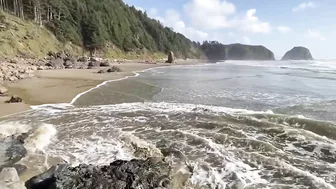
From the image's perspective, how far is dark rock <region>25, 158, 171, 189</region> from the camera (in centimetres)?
445

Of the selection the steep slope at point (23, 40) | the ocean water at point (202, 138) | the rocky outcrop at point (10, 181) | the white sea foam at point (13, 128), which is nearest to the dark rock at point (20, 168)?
the ocean water at point (202, 138)

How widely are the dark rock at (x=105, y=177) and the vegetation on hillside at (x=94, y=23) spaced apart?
52.2m

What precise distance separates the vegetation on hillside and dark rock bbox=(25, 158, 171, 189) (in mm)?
52236

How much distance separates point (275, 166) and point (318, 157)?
1.47 m

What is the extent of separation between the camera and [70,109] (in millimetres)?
12109

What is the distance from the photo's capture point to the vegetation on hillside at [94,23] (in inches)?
2074

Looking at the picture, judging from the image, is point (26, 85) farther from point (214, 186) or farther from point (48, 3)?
point (48, 3)

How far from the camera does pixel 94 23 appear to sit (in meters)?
68.2

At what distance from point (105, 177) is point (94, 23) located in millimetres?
68844

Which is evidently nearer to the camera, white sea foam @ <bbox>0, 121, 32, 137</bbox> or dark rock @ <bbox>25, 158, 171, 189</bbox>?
dark rock @ <bbox>25, 158, 171, 189</bbox>

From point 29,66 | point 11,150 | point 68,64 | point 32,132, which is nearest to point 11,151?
point 11,150

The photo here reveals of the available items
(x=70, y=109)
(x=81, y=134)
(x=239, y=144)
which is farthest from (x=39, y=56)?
(x=239, y=144)

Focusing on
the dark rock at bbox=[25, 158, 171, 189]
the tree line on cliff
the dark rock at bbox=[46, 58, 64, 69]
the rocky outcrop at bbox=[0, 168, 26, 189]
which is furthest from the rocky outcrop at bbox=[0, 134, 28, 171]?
the tree line on cliff

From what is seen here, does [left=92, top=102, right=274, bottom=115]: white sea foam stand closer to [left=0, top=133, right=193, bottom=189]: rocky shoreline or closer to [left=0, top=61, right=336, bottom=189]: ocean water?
[left=0, top=61, right=336, bottom=189]: ocean water
